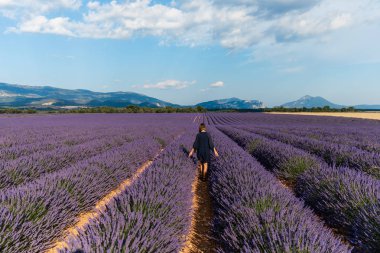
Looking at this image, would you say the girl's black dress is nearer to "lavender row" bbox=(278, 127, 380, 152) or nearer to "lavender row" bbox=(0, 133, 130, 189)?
"lavender row" bbox=(0, 133, 130, 189)

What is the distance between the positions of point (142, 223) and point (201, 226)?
1.51 m

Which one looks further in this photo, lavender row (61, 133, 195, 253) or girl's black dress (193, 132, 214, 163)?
girl's black dress (193, 132, 214, 163)

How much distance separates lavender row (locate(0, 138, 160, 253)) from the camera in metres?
2.41

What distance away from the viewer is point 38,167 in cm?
514

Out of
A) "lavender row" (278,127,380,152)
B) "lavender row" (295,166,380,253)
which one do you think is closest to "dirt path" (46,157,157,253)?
"lavender row" (295,166,380,253)

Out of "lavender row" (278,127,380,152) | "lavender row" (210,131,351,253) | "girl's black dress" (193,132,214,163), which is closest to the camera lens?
"lavender row" (210,131,351,253)

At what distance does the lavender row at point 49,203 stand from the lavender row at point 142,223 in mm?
642

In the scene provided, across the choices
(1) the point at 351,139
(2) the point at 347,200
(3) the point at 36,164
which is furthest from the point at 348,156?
(3) the point at 36,164

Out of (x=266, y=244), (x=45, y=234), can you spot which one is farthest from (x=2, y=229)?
(x=266, y=244)

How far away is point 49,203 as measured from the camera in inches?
123

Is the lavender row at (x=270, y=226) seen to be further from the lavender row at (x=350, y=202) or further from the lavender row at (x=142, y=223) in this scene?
the lavender row at (x=142, y=223)

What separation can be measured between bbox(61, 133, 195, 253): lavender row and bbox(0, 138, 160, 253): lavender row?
25.3 inches

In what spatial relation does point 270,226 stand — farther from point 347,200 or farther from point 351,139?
point 351,139

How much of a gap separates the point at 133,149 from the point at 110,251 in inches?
222
